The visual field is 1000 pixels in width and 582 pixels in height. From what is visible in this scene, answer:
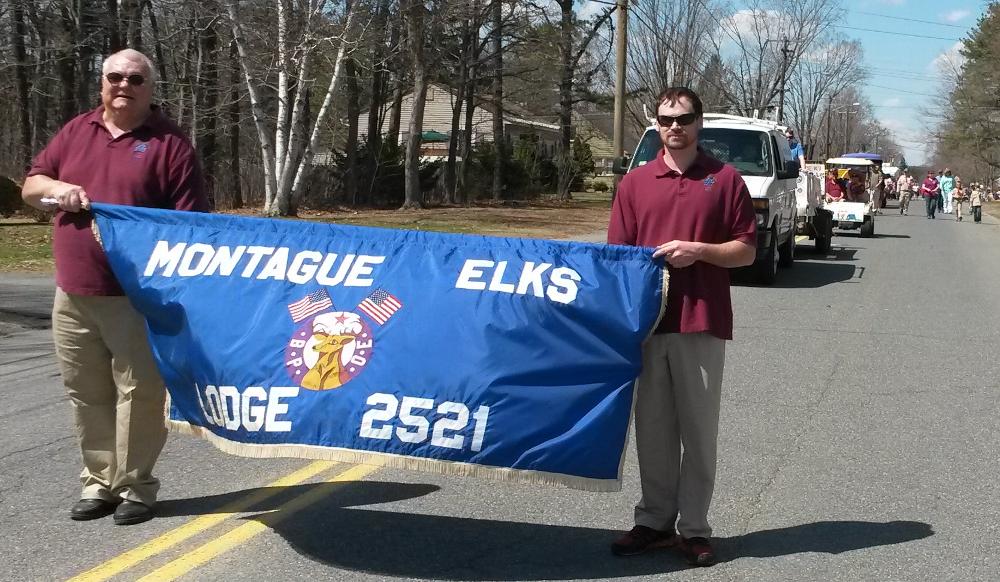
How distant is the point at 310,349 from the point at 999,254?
2320 cm

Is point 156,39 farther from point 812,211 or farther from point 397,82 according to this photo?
point 812,211

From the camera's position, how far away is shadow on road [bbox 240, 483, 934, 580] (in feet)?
14.7

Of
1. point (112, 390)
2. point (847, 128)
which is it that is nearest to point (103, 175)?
point (112, 390)

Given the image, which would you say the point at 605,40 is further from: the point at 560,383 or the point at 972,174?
the point at 972,174

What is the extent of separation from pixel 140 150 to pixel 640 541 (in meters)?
2.69

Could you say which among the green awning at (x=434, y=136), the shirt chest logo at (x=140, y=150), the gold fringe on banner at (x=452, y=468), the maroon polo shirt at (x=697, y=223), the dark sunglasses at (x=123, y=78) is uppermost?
the green awning at (x=434, y=136)

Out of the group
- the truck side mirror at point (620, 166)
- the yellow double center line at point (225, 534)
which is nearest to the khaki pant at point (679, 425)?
the yellow double center line at point (225, 534)

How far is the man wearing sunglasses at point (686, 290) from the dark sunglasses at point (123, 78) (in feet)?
6.82

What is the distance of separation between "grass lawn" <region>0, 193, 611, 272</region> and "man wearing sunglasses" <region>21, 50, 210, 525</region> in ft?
38.1

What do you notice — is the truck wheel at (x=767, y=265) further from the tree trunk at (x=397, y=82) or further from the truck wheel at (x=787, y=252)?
the tree trunk at (x=397, y=82)

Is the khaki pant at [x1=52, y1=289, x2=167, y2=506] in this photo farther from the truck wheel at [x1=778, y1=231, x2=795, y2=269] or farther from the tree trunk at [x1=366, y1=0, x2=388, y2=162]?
the tree trunk at [x1=366, y1=0, x2=388, y2=162]

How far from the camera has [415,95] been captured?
36.0 m

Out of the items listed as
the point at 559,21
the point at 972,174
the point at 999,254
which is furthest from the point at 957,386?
the point at 972,174

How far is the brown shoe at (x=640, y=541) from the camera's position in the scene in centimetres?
464
